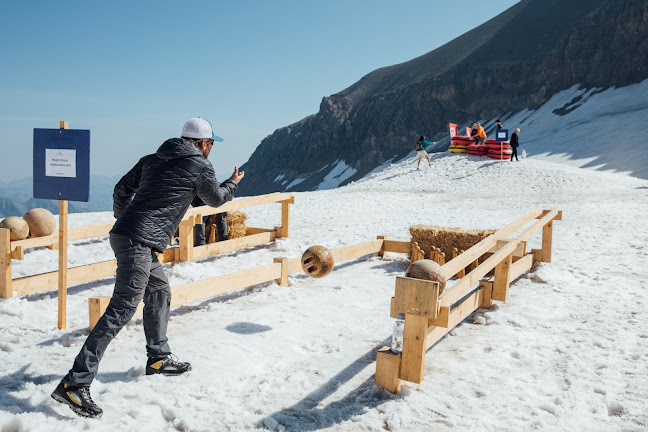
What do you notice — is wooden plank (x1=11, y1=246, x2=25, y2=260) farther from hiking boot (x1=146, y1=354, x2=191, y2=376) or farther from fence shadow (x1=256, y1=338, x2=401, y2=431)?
fence shadow (x1=256, y1=338, x2=401, y2=431)

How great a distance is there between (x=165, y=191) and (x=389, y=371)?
222 centimetres

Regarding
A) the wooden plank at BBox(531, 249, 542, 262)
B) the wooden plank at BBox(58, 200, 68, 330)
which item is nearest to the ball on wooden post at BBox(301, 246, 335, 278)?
the wooden plank at BBox(58, 200, 68, 330)

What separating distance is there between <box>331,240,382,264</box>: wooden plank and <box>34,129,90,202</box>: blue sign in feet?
12.3

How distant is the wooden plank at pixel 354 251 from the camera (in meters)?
7.81

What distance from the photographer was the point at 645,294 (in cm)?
680

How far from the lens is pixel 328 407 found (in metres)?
3.79

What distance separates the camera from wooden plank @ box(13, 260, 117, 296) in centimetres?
606

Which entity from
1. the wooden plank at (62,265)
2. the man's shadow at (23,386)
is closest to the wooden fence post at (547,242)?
the man's shadow at (23,386)

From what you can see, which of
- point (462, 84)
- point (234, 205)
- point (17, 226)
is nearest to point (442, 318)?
point (234, 205)

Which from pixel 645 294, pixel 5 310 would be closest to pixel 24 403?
pixel 5 310

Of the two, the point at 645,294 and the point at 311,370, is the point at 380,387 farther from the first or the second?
the point at 645,294

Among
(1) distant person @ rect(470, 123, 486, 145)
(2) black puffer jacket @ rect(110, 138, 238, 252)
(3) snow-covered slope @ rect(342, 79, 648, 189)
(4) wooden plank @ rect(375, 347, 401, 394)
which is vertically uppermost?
(3) snow-covered slope @ rect(342, 79, 648, 189)

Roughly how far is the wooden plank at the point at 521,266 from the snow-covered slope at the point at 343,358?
0.20 m

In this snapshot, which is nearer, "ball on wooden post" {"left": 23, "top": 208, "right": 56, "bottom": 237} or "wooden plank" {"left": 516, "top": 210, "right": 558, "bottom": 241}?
"wooden plank" {"left": 516, "top": 210, "right": 558, "bottom": 241}
